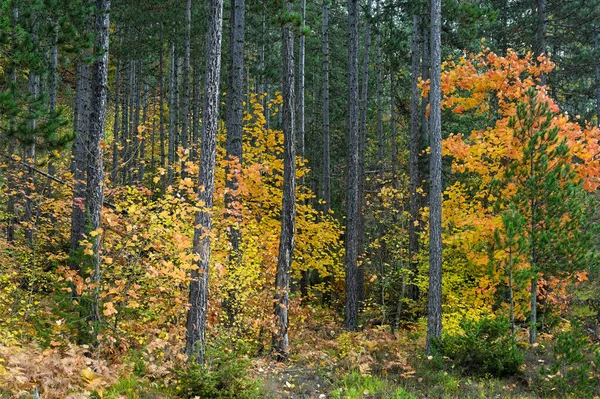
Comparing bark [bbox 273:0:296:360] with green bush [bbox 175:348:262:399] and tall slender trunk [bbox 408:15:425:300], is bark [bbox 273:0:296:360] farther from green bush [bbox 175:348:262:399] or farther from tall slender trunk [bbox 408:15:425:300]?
tall slender trunk [bbox 408:15:425:300]

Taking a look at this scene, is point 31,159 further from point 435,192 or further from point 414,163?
point 414,163

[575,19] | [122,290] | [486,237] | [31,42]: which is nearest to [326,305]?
[486,237]

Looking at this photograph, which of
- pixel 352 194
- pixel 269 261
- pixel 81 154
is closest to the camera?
pixel 81 154

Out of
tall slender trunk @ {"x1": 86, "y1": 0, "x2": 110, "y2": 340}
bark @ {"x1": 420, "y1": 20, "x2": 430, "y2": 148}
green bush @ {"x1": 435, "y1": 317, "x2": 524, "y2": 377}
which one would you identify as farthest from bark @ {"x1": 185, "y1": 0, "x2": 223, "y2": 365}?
bark @ {"x1": 420, "y1": 20, "x2": 430, "y2": 148}

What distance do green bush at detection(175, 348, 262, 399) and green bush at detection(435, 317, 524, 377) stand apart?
4331 millimetres

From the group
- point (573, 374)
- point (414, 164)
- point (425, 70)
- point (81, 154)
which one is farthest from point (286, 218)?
point (425, 70)

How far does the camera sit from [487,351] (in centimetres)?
832

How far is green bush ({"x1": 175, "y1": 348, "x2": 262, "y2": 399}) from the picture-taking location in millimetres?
5995

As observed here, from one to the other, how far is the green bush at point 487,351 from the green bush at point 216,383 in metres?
4.33

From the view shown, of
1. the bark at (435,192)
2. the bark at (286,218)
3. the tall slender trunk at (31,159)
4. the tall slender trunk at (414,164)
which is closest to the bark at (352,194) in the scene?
the tall slender trunk at (414,164)

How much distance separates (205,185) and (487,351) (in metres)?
5.93

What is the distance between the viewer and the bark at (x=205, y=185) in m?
6.98

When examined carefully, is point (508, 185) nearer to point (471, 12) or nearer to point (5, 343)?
point (471, 12)

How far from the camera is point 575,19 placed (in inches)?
725
